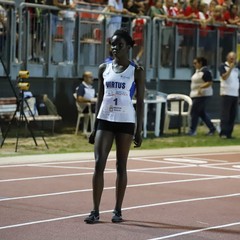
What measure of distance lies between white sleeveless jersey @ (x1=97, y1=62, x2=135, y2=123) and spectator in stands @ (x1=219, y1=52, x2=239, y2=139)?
12609 mm

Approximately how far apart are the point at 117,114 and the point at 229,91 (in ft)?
42.5

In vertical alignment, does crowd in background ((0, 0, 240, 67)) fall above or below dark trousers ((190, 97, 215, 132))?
above

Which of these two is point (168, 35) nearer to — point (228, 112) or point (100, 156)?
point (228, 112)

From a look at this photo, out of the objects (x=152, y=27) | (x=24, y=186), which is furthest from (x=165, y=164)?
(x=152, y=27)

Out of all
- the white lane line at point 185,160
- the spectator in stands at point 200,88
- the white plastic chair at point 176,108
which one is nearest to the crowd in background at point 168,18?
the white plastic chair at point 176,108

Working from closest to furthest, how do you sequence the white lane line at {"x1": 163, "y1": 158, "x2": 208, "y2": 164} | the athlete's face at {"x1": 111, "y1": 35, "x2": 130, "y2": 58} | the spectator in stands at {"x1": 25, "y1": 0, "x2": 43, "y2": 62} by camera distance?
the athlete's face at {"x1": 111, "y1": 35, "x2": 130, "y2": 58}, the white lane line at {"x1": 163, "y1": 158, "x2": 208, "y2": 164}, the spectator in stands at {"x1": 25, "y1": 0, "x2": 43, "y2": 62}

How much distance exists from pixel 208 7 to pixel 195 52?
5.56 ft

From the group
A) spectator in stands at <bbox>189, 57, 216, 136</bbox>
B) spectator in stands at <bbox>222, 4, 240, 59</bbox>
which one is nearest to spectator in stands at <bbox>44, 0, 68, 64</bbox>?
spectator in stands at <bbox>189, 57, 216, 136</bbox>

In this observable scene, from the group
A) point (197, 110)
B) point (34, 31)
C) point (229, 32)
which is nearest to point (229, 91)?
point (197, 110)

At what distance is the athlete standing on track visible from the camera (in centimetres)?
912

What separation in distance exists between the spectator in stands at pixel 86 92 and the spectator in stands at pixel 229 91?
11.3 feet

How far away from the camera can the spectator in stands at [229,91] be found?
21.6m

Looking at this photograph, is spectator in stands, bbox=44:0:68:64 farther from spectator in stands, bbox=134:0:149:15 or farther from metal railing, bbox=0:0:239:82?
spectator in stands, bbox=134:0:149:15

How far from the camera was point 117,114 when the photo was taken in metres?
Result: 9.13
